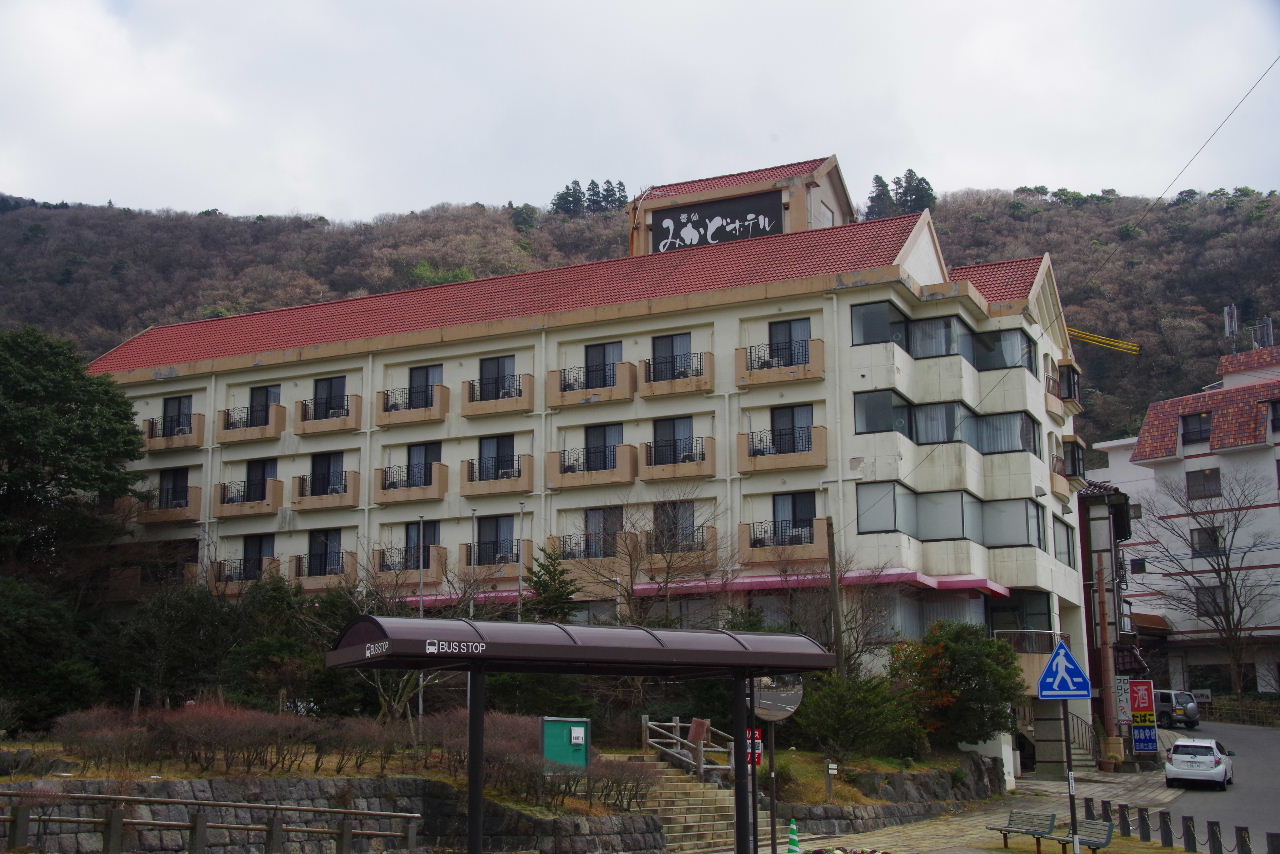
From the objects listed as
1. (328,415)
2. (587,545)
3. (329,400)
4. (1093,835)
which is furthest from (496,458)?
(1093,835)

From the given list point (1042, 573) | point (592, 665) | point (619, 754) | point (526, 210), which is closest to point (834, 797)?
point (619, 754)

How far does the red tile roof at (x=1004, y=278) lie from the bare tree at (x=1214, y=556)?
82.9 ft

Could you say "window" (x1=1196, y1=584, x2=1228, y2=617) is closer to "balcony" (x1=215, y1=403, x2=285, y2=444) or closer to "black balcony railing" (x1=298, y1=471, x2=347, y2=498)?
"black balcony railing" (x1=298, y1=471, x2=347, y2=498)

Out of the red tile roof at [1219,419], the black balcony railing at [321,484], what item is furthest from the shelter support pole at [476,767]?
the red tile roof at [1219,419]

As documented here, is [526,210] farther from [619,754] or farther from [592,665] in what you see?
[592,665]

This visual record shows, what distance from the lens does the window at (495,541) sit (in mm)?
48969

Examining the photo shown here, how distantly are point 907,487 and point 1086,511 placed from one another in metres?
14.6

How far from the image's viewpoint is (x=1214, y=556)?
7188 cm

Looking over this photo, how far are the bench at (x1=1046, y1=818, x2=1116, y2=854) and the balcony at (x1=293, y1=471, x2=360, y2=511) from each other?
32.2 metres

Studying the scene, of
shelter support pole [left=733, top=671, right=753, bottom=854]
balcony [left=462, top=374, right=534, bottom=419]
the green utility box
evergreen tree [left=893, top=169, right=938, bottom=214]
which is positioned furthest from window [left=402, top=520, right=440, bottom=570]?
evergreen tree [left=893, top=169, right=938, bottom=214]

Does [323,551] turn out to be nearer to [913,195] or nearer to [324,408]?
[324,408]

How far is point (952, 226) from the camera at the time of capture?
128125mm

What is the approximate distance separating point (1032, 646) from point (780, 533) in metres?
8.85

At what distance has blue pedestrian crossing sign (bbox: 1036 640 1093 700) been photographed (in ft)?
66.8
